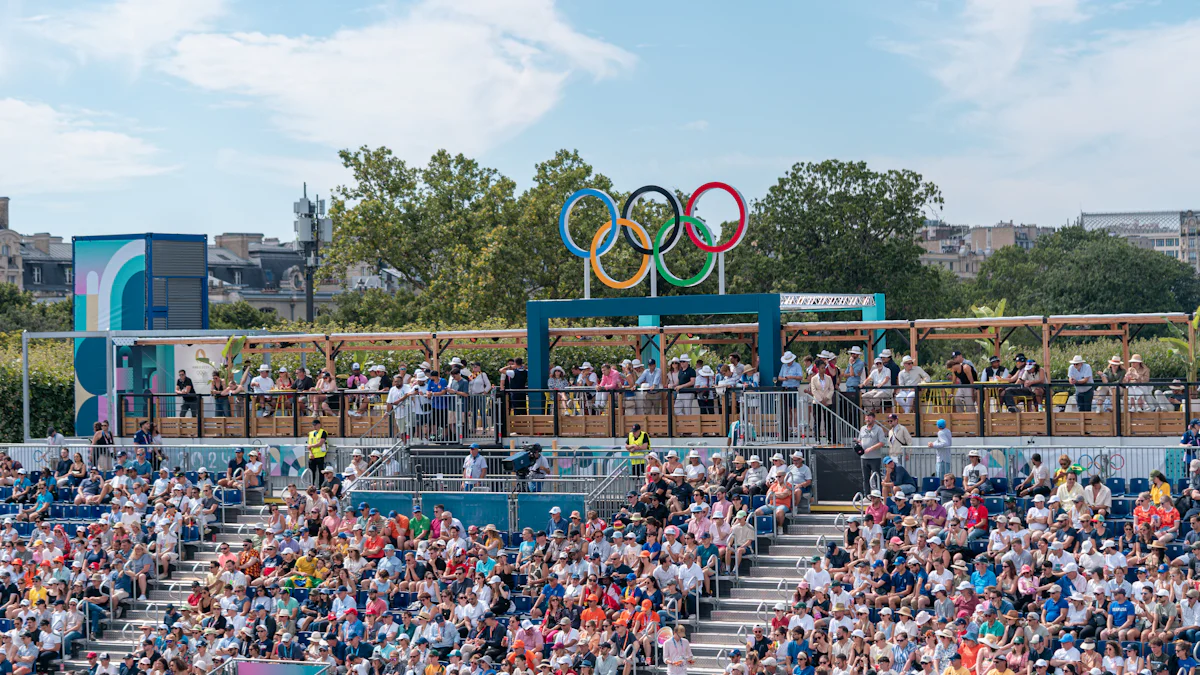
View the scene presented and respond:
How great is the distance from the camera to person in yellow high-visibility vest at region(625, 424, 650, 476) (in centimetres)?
2273

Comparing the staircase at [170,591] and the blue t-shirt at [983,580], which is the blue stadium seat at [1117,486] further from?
the staircase at [170,591]

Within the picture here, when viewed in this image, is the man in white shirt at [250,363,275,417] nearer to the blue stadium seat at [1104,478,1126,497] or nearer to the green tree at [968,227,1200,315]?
the blue stadium seat at [1104,478,1126,497]

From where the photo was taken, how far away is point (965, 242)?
588 ft

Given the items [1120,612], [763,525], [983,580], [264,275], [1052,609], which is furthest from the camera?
[264,275]

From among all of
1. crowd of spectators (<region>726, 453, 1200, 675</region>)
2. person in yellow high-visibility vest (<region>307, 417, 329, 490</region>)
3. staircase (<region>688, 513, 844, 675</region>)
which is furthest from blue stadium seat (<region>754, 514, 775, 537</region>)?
person in yellow high-visibility vest (<region>307, 417, 329, 490</region>)

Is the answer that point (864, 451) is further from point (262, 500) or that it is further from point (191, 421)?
point (191, 421)

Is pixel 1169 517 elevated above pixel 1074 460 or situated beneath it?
situated beneath

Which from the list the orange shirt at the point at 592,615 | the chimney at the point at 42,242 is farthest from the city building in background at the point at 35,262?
the orange shirt at the point at 592,615

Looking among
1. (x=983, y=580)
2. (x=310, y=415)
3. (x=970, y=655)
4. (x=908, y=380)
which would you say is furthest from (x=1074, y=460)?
(x=310, y=415)

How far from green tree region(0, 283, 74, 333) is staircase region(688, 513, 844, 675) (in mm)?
72911

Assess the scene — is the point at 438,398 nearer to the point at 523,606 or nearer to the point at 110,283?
the point at 523,606

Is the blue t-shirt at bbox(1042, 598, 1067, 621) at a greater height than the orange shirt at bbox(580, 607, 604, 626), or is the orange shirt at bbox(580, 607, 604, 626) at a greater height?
the blue t-shirt at bbox(1042, 598, 1067, 621)

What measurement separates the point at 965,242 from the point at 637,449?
164 m

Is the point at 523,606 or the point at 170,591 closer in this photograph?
the point at 523,606
